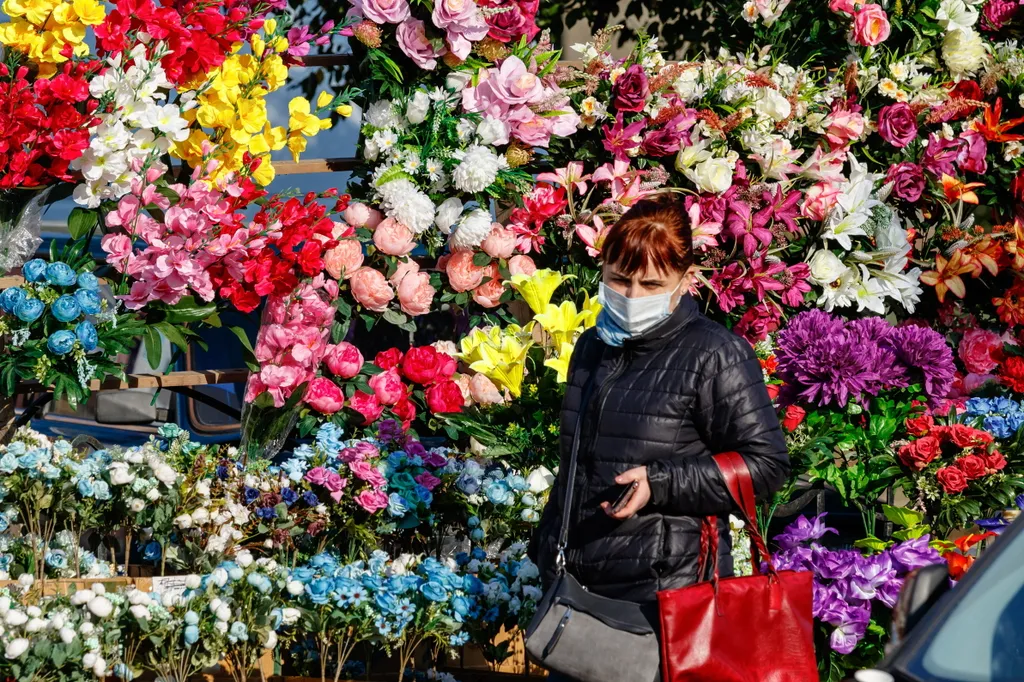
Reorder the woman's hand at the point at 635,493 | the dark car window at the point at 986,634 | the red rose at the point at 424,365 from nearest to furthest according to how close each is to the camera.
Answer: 1. the dark car window at the point at 986,634
2. the woman's hand at the point at 635,493
3. the red rose at the point at 424,365

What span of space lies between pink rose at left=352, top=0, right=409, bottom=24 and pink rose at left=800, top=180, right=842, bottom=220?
165cm

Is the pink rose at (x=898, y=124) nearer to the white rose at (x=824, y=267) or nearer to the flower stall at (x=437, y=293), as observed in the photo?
the flower stall at (x=437, y=293)

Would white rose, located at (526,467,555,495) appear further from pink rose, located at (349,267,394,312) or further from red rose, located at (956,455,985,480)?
red rose, located at (956,455,985,480)

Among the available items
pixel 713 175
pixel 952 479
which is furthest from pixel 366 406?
pixel 952 479

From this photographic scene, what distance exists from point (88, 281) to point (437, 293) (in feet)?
4.25

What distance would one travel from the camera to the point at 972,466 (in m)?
3.81

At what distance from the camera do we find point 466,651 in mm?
4195

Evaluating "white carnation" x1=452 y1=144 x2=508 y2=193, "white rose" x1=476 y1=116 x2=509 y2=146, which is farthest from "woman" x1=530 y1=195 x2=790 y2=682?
"white rose" x1=476 y1=116 x2=509 y2=146

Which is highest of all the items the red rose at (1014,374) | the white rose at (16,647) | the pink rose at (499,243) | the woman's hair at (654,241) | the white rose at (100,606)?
the woman's hair at (654,241)

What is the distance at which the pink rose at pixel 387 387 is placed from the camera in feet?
14.3

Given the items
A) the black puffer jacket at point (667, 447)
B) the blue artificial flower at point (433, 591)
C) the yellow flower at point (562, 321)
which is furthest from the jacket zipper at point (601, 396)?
the yellow flower at point (562, 321)

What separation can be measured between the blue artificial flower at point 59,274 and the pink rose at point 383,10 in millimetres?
1420

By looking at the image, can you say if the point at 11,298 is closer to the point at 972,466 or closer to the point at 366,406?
the point at 366,406

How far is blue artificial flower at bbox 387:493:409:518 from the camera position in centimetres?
391
